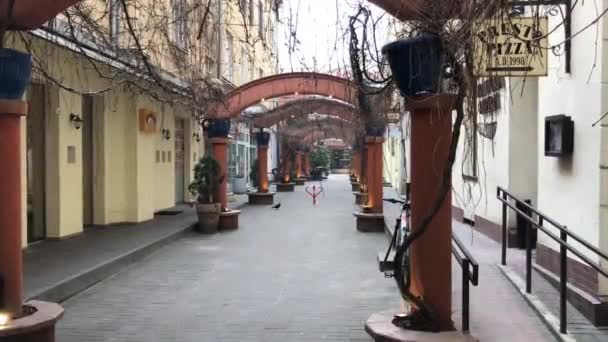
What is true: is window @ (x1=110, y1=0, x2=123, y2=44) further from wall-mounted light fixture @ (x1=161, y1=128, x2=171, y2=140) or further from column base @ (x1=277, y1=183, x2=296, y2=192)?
column base @ (x1=277, y1=183, x2=296, y2=192)

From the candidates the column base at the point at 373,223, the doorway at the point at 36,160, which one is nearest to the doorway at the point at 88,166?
the doorway at the point at 36,160

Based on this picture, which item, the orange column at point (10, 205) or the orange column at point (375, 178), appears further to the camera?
the orange column at point (375, 178)

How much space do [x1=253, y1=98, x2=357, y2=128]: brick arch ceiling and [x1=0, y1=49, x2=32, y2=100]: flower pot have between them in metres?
12.2

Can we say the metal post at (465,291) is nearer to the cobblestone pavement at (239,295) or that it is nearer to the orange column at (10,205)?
the cobblestone pavement at (239,295)

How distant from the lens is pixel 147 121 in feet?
53.0

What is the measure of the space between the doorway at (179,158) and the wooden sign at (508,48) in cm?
1572

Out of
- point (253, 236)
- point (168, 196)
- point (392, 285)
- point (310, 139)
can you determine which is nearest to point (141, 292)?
point (392, 285)

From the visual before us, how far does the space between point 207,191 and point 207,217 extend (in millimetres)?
660

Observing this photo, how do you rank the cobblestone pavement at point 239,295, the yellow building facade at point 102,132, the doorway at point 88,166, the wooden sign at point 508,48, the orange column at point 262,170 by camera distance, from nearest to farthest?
the wooden sign at point 508,48
the cobblestone pavement at point 239,295
the yellow building facade at point 102,132
the doorway at point 88,166
the orange column at point 262,170

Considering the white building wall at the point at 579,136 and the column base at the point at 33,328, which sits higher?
the white building wall at the point at 579,136

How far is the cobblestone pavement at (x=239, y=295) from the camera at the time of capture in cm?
643

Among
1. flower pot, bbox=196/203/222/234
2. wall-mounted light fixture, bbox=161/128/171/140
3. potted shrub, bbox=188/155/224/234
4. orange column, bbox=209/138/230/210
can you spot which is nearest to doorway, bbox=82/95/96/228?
potted shrub, bbox=188/155/224/234

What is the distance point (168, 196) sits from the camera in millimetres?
19672

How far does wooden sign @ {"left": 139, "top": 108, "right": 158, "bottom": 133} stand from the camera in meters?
15.9
